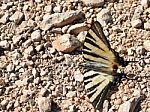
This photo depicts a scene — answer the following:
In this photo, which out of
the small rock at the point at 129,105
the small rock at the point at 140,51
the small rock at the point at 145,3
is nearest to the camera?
the small rock at the point at 129,105

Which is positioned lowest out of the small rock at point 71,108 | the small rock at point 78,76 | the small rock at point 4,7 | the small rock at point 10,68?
the small rock at point 71,108

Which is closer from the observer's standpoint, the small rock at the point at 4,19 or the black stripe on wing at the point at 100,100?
the black stripe on wing at the point at 100,100

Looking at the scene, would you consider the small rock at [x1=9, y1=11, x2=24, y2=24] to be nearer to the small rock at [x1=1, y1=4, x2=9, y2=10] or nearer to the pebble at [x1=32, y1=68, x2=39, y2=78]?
the small rock at [x1=1, y1=4, x2=9, y2=10]

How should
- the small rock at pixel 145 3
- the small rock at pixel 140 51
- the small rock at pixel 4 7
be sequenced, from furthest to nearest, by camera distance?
the small rock at pixel 4 7 < the small rock at pixel 145 3 < the small rock at pixel 140 51

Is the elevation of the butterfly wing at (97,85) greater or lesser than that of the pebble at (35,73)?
lesser

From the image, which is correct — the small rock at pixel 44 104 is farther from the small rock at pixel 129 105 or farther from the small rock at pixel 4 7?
the small rock at pixel 4 7

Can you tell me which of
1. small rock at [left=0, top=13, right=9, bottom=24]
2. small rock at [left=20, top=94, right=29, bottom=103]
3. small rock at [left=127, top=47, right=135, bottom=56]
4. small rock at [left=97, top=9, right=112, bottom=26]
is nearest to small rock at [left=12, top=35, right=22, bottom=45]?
small rock at [left=0, top=13, right=9, bottom=24]

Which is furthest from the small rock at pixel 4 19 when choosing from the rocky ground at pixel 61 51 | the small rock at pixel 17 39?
the small rock at pixel 17 39
